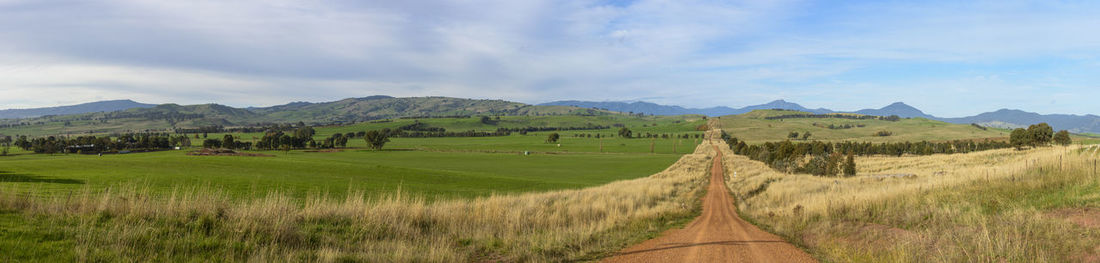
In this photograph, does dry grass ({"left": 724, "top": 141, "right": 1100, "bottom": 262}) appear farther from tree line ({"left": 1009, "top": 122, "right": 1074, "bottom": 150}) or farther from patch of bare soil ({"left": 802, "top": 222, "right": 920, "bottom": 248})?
tree line ({"left": 1009, "top": 122, "right": 1074, "bottom": 150})

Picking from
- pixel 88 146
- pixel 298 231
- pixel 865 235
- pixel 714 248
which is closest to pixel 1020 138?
pixel 865 235

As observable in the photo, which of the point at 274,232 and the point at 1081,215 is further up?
the point at 1081,215

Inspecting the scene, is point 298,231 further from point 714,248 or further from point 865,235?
point 865,235

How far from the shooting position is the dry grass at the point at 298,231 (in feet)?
25.2

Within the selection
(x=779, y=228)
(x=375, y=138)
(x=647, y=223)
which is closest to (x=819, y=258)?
(x=779, y=228)

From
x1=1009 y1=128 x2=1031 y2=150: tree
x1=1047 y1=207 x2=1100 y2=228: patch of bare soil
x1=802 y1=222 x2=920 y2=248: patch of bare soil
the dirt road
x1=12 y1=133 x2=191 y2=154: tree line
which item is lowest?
x1=12 y1=133 x2=191 y2=154: tree line

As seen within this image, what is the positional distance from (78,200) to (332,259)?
6.43m

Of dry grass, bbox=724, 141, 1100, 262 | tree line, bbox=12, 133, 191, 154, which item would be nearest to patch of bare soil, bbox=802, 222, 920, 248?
dry grass, bbox=724, 141, 1100, 262

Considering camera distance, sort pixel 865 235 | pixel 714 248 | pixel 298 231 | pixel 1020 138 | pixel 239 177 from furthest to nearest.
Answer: pixel 1020 138
pixel 239 177
pixel 865 235
pixel 714 248
pixel 298 231

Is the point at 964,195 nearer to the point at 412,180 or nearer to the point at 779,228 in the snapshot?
the point at 779,228

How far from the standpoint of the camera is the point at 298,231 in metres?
9.71

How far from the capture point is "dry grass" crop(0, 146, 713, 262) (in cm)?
768

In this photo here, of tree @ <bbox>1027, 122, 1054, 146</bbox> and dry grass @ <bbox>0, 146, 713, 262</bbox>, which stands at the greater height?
tree @ <bbox>1027, 122, 1054, 146</bbox>

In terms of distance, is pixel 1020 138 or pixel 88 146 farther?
pixel 88 146
